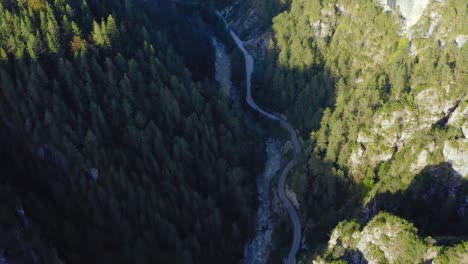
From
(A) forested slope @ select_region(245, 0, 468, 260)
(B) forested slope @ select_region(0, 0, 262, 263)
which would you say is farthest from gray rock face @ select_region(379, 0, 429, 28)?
(B) forested slope @ select_region(0, 0, 262, 263)

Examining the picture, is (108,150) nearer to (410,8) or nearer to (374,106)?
(374,106)

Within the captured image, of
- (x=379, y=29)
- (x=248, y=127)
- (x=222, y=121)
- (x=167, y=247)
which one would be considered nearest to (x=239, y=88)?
(x=248, y=127)

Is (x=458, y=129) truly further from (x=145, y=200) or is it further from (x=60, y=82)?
(x=60, y=82)

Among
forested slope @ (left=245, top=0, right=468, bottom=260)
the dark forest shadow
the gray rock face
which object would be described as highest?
the gray rock face

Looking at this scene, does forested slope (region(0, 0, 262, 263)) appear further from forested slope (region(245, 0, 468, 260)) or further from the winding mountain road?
forested slope (region(245, 0, 468, 260))

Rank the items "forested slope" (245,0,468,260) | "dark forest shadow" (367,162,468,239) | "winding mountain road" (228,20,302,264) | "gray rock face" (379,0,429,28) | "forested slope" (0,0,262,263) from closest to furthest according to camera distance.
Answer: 1. "dark forest shadow" (367,162,468,239)
2. "forested slope" (245,0,468,260)
3. "forested slope" (0,0,262,263)
4. "winding mountain road" (228,20,302,264)
5. "gray rock face" (379,0,429,28)

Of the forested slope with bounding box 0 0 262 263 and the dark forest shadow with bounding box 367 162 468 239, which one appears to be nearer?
the dark forest shadow with bounding box 367 162 468 239
